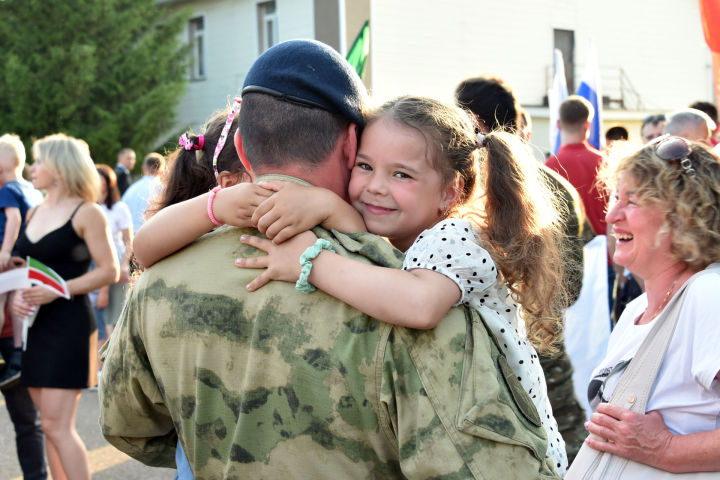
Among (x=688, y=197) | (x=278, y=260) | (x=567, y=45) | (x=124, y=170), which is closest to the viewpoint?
(x=278, y=260)

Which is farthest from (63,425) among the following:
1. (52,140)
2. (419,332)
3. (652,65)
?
(652,65)

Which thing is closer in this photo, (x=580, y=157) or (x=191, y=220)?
(x=191, y=220)

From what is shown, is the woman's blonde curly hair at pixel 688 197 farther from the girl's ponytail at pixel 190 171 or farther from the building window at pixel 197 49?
the building window at pixel 197 49

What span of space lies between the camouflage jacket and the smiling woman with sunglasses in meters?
0.64

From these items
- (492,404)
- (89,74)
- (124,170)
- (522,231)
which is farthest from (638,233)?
(89,74)

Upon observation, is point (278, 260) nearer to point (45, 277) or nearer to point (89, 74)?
point (45, 277)

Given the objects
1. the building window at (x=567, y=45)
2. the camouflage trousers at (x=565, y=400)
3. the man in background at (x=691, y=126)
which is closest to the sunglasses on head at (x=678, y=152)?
the camouflage trousers at (x=565, y=400)

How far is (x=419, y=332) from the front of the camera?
1.53 m

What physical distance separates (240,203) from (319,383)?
413mm

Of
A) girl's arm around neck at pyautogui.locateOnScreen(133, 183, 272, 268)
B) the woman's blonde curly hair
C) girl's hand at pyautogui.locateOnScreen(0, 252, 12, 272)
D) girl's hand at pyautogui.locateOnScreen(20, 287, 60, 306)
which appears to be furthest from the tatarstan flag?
the woman's blonde curly hair

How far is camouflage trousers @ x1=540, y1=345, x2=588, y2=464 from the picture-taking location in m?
3.82

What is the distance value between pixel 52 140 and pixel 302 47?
12.7ft

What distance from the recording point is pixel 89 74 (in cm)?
1923

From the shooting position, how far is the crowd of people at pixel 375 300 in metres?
1.52
